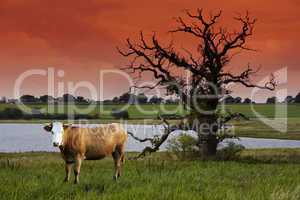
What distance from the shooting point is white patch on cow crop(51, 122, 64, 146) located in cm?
1292

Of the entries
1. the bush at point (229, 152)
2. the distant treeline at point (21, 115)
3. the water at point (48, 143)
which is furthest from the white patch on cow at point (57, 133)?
the distant treeline at point (21, 115)

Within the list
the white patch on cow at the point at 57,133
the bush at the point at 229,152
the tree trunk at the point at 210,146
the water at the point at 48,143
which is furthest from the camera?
the water at the point at 48,143

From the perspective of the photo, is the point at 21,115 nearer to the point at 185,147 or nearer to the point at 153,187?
the point at 185,147

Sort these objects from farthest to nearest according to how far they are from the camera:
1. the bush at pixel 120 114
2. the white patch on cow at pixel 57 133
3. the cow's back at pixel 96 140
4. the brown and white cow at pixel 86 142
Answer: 1. the bush at pixel 120 114
2. the cow's back at pixel 96 140
3. the brown and white cow at pixel 86 142
4. the white patch on cow at pixel 57 133

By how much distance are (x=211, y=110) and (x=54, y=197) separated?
709 inches

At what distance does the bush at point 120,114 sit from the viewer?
123 meters

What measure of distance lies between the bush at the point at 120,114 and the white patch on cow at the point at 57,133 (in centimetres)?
10480

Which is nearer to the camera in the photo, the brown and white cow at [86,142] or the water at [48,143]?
the brown and white cow at [86,142]

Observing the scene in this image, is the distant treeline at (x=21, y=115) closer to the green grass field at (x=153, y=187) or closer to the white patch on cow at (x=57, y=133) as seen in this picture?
the green grass field at (x=153, y=187)

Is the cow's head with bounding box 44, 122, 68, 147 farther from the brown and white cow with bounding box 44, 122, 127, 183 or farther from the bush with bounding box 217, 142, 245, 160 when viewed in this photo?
the bush with bounding box 217, 142, 245, 160

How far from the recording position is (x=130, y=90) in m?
27.9

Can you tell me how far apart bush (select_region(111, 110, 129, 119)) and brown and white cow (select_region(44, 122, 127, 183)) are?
102751 mm

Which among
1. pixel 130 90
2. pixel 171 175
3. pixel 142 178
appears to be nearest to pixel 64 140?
pixel 142 178

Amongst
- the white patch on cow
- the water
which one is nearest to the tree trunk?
the water
